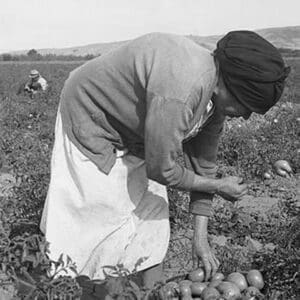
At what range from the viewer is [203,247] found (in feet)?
8.14

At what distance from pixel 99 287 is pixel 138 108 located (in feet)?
2.97

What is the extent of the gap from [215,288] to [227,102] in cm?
73

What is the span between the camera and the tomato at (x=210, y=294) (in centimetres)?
220

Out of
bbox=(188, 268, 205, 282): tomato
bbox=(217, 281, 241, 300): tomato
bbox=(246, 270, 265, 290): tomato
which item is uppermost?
bbox=(217, 281, 241, 300): tomato

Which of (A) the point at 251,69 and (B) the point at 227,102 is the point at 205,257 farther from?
(A) the point at 251,69

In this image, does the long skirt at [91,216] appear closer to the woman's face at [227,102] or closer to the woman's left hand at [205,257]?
the woman's left hand at [205,257]

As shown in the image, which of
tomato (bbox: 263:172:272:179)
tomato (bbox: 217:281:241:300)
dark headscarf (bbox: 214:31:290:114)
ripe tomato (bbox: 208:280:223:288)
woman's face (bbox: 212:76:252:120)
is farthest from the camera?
tomato (bbox: 263:172:272:179)

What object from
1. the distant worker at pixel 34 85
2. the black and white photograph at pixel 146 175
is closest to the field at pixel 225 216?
the black and white photograph at pixel 146 175

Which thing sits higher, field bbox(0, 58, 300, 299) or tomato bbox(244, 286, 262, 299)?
tomato bbox(244, 286, 262, 299)

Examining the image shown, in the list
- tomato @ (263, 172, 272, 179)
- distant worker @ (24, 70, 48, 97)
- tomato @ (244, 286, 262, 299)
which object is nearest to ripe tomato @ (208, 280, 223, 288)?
tomato @ (244, 286, 262, 299)

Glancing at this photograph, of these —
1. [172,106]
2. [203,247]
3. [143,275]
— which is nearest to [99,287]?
[143,275]

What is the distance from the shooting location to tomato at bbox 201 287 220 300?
86.6 inches

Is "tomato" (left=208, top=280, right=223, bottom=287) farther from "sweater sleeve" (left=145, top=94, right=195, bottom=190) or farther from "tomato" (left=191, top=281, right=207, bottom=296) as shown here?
"sweater sleeve" (left=145, top=94, right=195, bottom=190)

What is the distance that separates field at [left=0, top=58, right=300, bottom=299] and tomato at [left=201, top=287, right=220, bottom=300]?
250 mm
